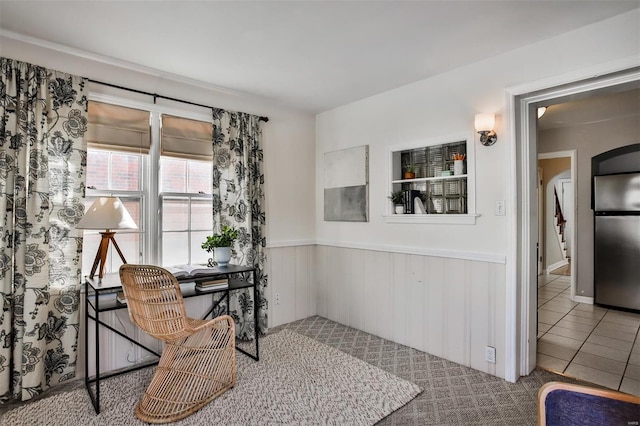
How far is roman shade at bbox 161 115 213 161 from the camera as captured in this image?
9.82 ft

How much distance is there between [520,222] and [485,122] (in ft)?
2.58

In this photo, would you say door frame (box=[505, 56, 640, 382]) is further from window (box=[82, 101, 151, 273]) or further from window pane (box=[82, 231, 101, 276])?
window pane (box=[82, 231, 101, 276])

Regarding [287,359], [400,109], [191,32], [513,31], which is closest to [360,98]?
[400,109]

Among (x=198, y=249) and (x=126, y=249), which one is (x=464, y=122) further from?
(x=126, y=249)

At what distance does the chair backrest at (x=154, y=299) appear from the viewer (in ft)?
6.83

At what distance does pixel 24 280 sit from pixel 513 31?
359 cm

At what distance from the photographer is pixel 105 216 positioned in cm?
230

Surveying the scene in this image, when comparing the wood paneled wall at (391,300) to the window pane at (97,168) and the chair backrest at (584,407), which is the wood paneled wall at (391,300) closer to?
the window pane at (97,168)

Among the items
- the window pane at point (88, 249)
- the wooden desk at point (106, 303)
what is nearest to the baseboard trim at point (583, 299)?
the wooden desk at point (106, 303)

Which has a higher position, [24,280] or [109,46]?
[109,46]

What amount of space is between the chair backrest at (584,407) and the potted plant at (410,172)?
2.21 meters

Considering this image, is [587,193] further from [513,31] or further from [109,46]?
[109,46]

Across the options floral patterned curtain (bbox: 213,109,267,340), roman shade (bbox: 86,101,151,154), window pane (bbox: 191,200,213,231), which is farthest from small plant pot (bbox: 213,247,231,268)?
roman shade (bbox: 86,101,151,154)

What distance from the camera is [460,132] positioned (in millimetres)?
2805
